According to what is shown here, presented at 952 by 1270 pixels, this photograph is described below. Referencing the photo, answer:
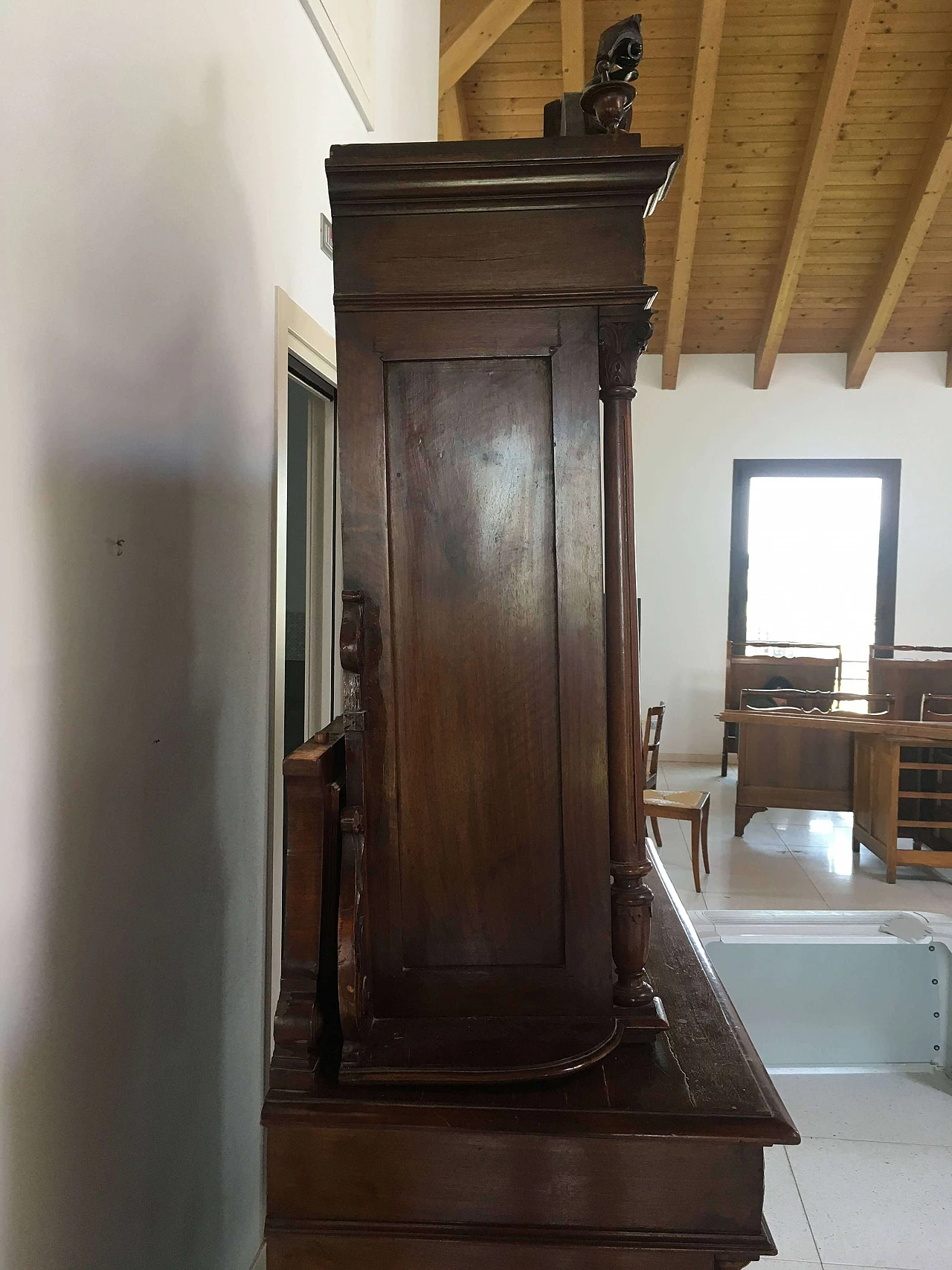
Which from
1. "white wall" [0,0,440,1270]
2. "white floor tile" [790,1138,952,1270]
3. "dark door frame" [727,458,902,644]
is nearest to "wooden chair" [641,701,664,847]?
"white floor tile" [790,1138,952,1270]

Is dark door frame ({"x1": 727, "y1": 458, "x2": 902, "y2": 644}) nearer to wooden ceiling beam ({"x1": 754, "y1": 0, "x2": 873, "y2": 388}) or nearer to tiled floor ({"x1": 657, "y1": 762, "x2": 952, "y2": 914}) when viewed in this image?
wooden ceiling beam ({"x1": 754, "y1": 0, "x2": 873, "y2": 388})

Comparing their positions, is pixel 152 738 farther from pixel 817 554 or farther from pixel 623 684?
pixel 817 554

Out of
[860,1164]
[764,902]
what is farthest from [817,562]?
[860,1164]

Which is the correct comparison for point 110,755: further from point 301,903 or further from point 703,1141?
point 703,1141

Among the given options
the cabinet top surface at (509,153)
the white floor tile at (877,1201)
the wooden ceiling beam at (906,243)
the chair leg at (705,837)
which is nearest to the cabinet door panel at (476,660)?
the cabinet top surface at (509,153)

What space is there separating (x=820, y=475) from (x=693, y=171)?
2905 millimetres

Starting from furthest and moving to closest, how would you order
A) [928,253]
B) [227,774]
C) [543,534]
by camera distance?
[928,253], [227,774], [543,534]

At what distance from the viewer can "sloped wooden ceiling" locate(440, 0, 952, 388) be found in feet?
17.8

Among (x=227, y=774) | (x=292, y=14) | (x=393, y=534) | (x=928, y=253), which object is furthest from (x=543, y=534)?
(x=928, y=253)

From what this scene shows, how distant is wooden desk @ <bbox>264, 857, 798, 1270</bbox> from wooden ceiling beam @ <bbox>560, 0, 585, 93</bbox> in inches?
209

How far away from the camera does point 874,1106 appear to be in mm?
3008

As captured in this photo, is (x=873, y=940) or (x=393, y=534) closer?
(x=393, y=534)

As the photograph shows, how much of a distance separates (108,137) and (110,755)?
2.73 feet

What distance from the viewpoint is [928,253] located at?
6.92 meters
